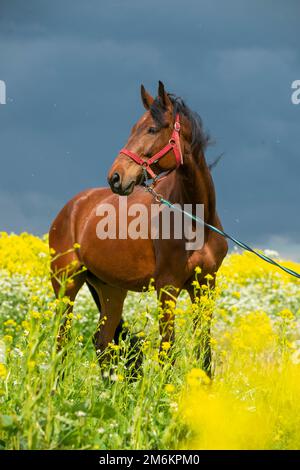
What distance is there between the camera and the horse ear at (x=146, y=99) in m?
5.91

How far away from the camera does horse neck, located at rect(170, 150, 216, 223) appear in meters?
5.88

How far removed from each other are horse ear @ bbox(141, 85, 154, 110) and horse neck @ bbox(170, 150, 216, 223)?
22.5 inches

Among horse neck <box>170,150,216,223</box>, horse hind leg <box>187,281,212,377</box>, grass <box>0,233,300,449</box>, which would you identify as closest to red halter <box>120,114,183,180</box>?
horse neck <box>170,150,216,223</box>

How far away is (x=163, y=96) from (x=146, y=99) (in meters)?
0.22

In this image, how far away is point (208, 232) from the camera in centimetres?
604

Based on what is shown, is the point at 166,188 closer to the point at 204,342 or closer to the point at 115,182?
the point at 115,182

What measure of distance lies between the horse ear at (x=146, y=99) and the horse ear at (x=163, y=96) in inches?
6.9

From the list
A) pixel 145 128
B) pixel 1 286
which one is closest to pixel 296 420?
pixel 145 128

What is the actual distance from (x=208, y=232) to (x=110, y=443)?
2.67 meters

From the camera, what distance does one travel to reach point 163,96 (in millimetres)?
5750

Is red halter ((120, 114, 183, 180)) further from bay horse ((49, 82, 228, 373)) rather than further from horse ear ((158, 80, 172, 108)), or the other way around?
horse ear ((158, 80, 172, 108))

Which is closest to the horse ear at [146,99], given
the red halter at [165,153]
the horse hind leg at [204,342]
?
the red halter at [165,153]

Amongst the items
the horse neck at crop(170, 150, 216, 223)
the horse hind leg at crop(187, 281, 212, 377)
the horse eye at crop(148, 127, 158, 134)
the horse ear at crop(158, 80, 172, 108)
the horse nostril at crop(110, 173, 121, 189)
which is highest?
the horse ear at crop(158, 80, 172, 108)

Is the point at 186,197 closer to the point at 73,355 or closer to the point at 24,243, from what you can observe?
the point at 73,355
